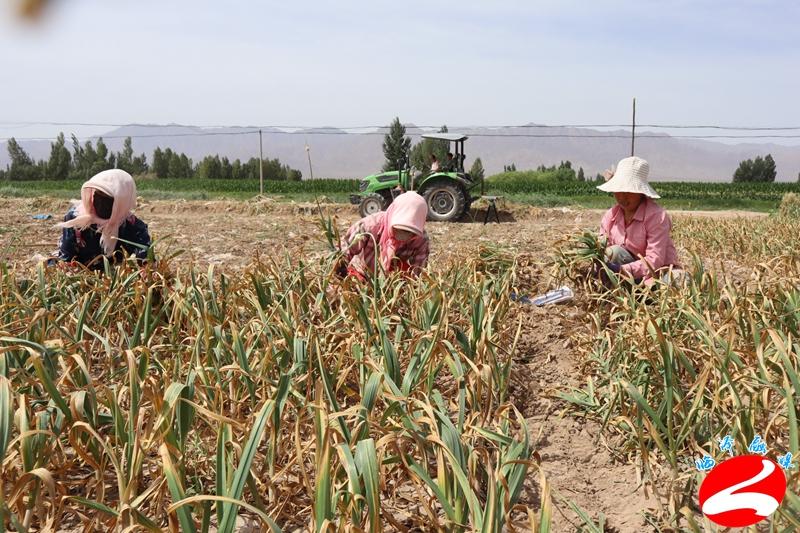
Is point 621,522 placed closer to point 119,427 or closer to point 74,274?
point 119,427

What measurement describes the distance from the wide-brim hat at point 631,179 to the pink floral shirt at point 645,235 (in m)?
0.14

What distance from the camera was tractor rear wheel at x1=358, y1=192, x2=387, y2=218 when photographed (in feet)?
40.3

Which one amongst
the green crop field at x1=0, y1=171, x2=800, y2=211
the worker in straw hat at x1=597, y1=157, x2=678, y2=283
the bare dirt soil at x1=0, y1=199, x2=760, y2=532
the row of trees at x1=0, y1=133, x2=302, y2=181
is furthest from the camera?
the row of trees at x1=0, y1=133, x2=302, y2=181

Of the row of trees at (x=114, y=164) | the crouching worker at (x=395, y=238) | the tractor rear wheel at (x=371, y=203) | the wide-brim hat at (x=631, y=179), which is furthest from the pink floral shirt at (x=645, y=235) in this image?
the row of trees at (x=114, y=164)

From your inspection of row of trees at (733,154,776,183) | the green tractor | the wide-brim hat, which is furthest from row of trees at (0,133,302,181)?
the wide-brim hat

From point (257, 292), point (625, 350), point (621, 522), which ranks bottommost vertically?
point (621, 522)

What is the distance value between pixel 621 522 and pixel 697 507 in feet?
0.71

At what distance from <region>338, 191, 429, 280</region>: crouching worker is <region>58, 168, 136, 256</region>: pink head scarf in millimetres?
1164

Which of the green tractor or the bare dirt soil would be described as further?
the green tractor

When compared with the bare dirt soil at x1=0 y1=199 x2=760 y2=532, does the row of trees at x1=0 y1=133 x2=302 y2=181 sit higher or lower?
higher

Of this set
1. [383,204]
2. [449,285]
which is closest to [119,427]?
[449,285]

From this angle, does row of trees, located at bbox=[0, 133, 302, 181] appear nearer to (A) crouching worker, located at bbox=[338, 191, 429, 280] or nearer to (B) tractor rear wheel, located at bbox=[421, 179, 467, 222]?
(B) tractor rear wheel, located at bbox=[421, 179, 467, 222]

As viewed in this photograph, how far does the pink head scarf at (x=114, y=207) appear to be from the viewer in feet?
Result: 11.9

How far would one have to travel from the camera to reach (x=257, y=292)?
2986 millimetres
